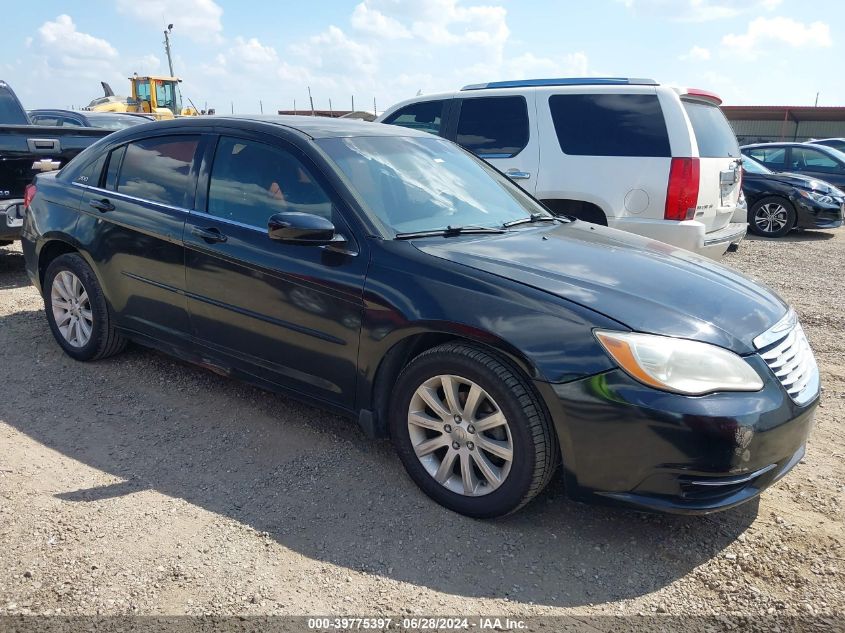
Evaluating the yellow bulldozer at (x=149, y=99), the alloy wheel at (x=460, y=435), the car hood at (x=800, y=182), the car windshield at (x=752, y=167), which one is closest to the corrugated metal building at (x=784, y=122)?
the car windshield at (x=752, y=167)

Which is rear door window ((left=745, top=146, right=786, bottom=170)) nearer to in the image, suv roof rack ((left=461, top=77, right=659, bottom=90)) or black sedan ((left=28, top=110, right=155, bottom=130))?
suv roof rack ((left=461, top=77, right=659, bottom=90))

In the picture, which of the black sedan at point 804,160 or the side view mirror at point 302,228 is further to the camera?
the black sedan at point 804,160

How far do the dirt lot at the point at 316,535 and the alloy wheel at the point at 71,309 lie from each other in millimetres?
688

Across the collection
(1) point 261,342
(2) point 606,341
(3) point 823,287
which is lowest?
(3) point 823,287

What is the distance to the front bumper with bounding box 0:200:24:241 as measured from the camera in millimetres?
6559

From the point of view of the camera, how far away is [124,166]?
4500 mm

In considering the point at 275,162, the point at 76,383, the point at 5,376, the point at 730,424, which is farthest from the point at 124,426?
the point at 730,424

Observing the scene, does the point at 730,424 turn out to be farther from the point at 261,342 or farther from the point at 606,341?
the point at 261,342

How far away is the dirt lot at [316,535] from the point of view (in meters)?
2.57

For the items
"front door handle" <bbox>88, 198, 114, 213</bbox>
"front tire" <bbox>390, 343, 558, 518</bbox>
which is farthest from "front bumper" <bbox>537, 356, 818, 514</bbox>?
"front door handle" <bbox>88, 198, 114, 213</bbox>

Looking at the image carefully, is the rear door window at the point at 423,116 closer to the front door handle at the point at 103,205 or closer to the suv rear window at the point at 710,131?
the suv rear window at the point at 710,131

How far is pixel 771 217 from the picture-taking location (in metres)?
11.8

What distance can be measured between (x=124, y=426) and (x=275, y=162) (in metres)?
1.68

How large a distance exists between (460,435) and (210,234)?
70.1 inches
